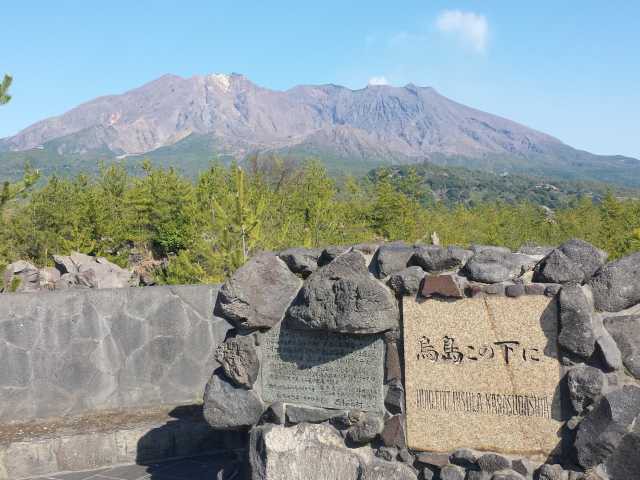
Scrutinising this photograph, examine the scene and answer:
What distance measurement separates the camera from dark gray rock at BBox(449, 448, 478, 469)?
423cm

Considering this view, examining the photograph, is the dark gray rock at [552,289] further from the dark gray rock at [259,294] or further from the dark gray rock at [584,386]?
the dark gray rock at [259,294]

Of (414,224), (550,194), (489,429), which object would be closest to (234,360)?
(489,429)

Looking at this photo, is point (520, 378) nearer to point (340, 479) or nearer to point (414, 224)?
point (340, 479)

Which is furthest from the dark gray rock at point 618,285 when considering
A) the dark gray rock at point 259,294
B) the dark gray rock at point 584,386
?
the dark gray rock at point 259,294

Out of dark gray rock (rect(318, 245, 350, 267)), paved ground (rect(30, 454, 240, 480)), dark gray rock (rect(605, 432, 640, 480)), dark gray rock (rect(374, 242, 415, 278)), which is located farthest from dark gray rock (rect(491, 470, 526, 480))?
paved ground (rect(30, 454, 240, 480))

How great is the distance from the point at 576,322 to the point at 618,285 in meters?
0.34

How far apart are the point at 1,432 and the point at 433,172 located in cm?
11485

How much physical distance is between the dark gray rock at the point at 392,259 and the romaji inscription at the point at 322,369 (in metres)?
0.47

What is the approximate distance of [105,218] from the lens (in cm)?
2047

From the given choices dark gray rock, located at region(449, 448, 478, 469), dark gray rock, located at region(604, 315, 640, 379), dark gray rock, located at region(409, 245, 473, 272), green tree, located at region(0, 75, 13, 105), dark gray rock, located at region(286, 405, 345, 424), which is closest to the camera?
dark gray rock, located at region(604, 315, 640, 379)

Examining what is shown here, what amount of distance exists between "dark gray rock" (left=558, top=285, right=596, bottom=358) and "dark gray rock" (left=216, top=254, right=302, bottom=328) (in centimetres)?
194

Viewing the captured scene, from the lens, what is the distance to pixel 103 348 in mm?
7277

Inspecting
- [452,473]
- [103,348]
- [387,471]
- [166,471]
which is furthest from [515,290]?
[103,348]

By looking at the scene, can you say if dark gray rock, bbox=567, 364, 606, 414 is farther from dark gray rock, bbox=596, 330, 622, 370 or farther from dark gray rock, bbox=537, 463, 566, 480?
dark gray rock, bbox=537, 463, 566, 480
